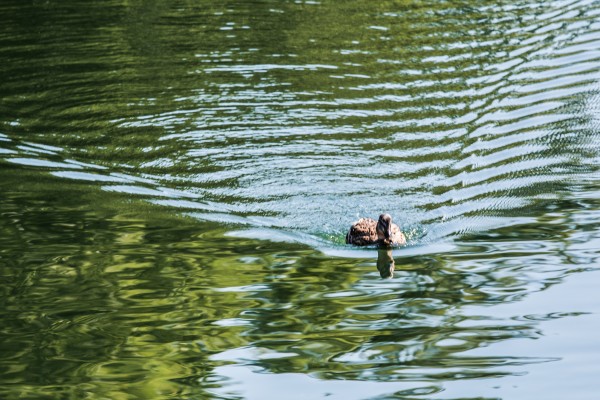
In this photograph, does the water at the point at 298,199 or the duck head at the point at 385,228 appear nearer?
the water at the point at 298,199

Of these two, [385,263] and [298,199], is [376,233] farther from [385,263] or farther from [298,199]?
[298,199]

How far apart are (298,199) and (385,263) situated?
2.03 meters

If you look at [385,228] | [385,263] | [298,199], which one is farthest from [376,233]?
[298,199]

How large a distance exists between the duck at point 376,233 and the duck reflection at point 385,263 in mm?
85

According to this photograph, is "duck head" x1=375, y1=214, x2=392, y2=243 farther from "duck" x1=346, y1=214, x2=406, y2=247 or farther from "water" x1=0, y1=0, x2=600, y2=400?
"water" x1=0, y1=0, x2=600, y2=400

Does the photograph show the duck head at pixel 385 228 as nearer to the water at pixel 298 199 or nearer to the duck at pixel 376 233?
the duck at pixel 376 233

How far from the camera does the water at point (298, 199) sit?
29.0ft

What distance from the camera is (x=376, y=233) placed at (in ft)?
37.0

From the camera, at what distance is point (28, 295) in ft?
33.5

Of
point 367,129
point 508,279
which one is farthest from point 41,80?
point 508,279

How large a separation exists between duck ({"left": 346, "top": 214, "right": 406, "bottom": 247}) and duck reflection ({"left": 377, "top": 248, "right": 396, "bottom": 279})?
8 cm

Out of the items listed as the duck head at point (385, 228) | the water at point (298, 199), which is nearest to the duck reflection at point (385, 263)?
the water at point (298, 199)

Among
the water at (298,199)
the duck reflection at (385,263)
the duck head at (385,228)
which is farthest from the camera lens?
the duck head at (385,228)

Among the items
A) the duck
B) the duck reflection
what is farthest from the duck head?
the duck reflection
